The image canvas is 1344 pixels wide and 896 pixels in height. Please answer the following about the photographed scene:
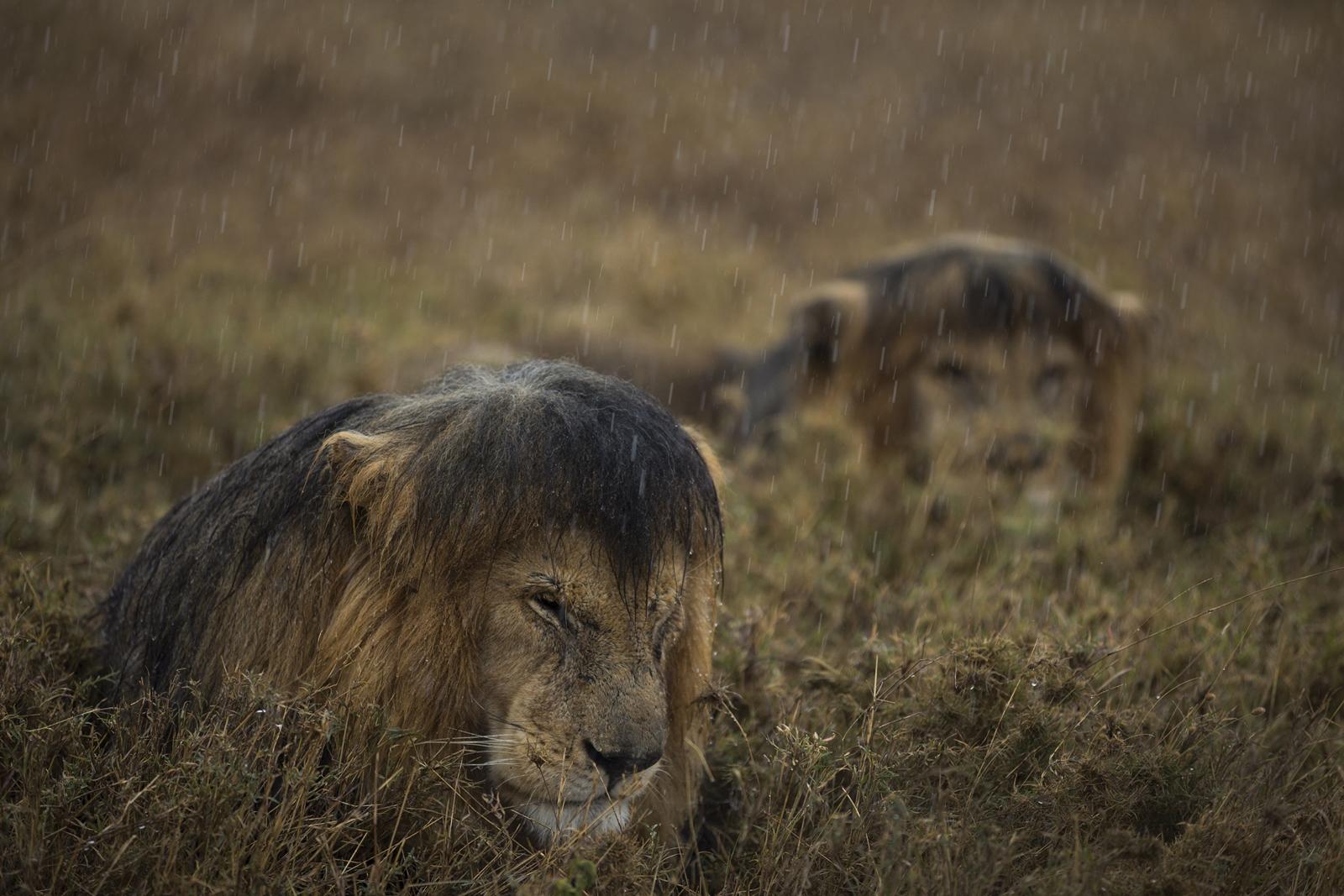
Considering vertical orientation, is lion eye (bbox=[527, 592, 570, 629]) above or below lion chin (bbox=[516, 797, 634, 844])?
above

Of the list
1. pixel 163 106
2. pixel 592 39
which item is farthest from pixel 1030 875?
pixel 592 39

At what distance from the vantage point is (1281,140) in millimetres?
16828

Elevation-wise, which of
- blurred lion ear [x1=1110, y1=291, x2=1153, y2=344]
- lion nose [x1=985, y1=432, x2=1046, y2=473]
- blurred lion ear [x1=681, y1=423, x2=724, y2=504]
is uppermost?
blurred lion ear [x1=681, y1=423, x2=724, y2=504]

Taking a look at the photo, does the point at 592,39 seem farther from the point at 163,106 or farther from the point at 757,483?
the point at 757,483

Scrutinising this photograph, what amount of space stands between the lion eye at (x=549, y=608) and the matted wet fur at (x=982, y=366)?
433 centimetres

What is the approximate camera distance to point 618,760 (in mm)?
2740

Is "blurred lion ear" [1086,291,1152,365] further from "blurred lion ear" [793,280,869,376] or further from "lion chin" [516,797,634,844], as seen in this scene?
"lion chin" [516,797,634,844]

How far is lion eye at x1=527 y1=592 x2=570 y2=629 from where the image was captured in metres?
2.85

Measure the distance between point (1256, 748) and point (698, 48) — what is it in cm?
1620

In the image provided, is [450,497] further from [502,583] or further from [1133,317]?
[1133,317]

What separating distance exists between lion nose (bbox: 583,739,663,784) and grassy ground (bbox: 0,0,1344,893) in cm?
27

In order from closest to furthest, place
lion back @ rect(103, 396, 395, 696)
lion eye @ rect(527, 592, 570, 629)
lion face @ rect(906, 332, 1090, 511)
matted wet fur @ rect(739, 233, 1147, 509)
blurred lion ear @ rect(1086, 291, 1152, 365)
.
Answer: lion eye @ rect(527, 592, 570, 629) < lion back @ rect(103, 396, 395, 696) < lion face @ rect(906, 332, 1090, 511) < matted wet fur @ rect(739, 233, 1147, 509) < blurred lion ear @ rect(1086, 291, 1152, 365)

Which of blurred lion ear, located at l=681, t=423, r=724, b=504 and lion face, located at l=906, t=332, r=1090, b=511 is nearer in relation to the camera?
blurred lion ear, located at l=681, t=423, r=724, b=504

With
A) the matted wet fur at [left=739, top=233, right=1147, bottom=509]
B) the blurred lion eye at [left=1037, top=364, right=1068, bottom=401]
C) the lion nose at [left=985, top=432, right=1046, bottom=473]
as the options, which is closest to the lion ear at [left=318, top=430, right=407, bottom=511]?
the matted wet fur at [left=739, top=233, right=1147, bottom=509]
